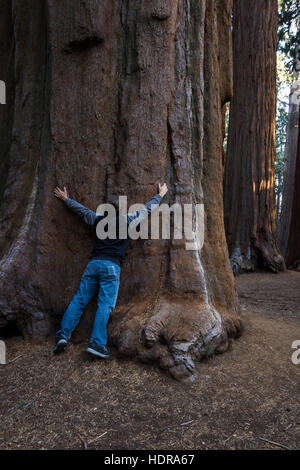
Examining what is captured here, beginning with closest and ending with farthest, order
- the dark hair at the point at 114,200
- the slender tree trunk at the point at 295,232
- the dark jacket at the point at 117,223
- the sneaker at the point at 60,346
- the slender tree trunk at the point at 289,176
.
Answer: the sneaker at the point at 60,346 → the dark jacket at the point at 117,223 → the dark hair at the point at 114,200 → the slender tree trunk at the point at 295,232 → the slender tree trunk at the point at 289,176

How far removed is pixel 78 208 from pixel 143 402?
1.94 m

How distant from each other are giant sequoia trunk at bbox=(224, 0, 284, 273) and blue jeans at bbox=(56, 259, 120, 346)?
5425mm

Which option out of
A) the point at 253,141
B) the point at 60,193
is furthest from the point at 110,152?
→ the point at 253,141

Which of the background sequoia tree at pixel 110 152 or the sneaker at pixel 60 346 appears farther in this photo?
the background sequoia tree at pixel 110 152

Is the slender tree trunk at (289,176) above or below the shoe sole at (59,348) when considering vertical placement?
above

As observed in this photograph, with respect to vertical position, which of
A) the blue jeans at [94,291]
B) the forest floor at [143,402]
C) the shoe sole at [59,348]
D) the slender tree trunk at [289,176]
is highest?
the slender tree trunk at [289,176]

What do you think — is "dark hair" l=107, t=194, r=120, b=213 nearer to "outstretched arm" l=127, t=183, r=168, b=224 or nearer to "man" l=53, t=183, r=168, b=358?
"man" l=53, t=183, r=168, b=358

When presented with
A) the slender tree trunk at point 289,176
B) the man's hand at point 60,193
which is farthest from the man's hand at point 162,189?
the slender tree trunk at point 289,176

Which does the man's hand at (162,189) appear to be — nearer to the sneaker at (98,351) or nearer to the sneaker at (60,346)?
the sneaker at (98,351)

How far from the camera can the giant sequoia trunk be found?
838cm

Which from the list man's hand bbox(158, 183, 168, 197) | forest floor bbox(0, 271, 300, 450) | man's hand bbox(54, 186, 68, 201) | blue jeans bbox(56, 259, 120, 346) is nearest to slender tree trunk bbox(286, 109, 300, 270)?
forest floor bbox(0, 271, 300, 450)

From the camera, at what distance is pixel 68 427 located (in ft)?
7.63

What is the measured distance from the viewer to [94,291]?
3506 mm

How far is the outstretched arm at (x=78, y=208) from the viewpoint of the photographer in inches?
139
